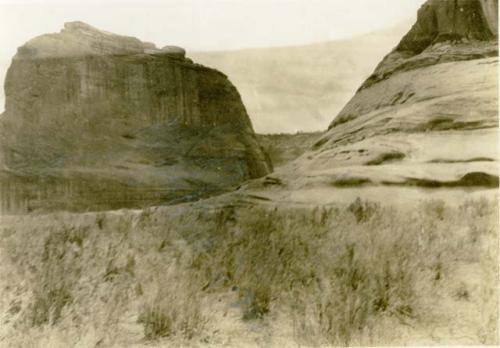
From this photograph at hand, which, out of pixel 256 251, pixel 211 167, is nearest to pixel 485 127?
pixel 256 251

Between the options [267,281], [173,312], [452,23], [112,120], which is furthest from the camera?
[112,120]

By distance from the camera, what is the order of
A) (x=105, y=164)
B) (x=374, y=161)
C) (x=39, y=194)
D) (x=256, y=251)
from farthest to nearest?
(x=105, y=164) → (x=39, y=194) → (x=374, y=161) → (x=256, y=251)

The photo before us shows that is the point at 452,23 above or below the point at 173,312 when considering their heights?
above

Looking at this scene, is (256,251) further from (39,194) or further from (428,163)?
(39,194)

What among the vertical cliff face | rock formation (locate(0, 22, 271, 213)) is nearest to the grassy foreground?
rock formation (locate(0, 22, 271, 213))

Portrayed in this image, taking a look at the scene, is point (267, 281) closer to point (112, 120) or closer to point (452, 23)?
point (112, 120)

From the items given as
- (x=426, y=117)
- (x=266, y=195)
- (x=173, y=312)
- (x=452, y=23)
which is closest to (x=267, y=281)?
(x=173, y=312)

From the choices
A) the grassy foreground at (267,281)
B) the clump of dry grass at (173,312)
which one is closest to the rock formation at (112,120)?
the grassy foreground at (267,281)
